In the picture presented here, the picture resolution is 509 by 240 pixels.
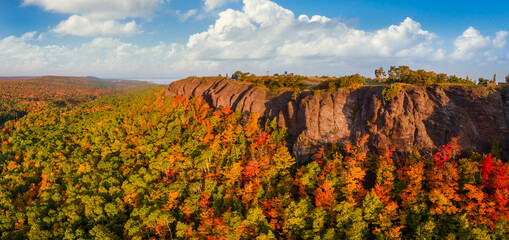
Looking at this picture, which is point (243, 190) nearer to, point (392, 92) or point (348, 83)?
point (348, 83)

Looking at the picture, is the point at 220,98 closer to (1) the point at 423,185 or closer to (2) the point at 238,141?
(2) the point at 238,141

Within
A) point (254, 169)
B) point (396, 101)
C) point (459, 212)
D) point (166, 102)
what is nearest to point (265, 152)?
point (254, 169)

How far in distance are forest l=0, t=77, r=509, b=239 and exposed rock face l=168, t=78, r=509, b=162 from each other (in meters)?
3.00

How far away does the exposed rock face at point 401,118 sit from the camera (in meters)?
45.6

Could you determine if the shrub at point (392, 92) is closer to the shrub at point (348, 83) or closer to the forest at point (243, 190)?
the shrub at point (348, 83)

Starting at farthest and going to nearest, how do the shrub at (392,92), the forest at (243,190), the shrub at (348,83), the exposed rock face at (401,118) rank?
the shrub at (348,83) → the shrub at (392,92) → the exposed rock face at (401,118) → the forest at (243,190)

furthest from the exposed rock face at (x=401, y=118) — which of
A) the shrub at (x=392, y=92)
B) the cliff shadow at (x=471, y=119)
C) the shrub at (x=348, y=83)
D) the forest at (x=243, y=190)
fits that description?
the forest at (x=243, y=190)

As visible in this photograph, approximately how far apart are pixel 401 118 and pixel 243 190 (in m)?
40.2

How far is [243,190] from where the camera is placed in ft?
175

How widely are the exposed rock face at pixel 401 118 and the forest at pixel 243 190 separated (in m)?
3.00

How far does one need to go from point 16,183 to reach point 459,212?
125399 millimetres

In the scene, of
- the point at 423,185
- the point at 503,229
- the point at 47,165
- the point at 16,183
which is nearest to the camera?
the point at 503,229

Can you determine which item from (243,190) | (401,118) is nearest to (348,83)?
(401,118)

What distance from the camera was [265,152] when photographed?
61.0 metres
